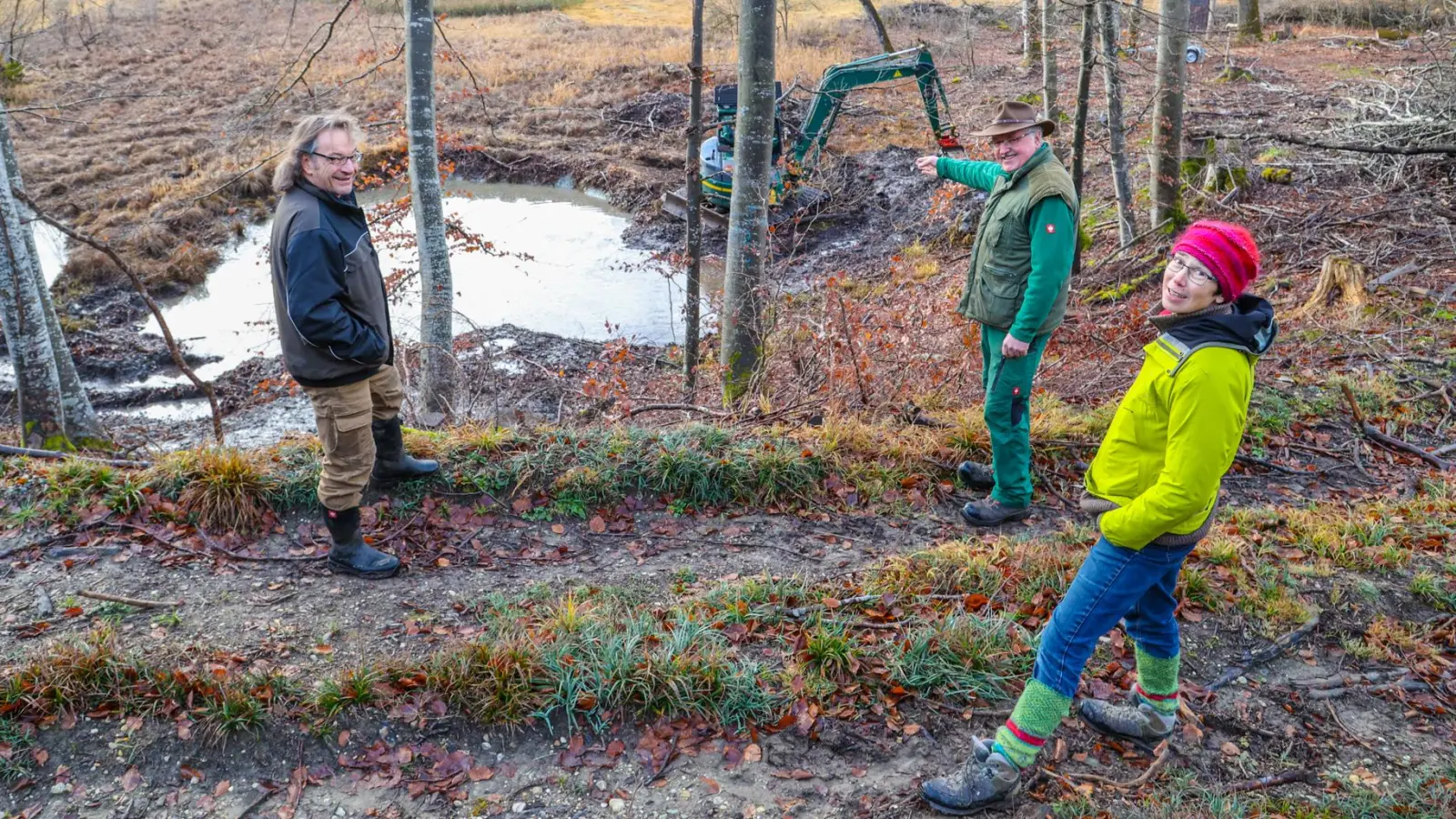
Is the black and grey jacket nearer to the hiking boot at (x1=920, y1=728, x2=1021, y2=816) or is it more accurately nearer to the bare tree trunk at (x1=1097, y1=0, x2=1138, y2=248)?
the hiking boot at (x1=920, y1=728, x2=1021, y2=816)

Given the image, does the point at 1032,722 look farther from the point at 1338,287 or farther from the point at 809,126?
the point at 809,126

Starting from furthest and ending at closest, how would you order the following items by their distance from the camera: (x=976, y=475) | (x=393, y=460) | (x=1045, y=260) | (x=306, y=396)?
(x=306, y=396) < (x=976, y=475) < (x=393, y=460) < (x=1045, y=260)

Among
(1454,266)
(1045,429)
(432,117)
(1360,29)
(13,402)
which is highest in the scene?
(1360,29)

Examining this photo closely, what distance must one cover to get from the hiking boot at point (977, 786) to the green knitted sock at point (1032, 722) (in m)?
0.05

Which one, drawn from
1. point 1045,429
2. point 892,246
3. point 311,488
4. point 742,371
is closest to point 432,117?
point 742,371

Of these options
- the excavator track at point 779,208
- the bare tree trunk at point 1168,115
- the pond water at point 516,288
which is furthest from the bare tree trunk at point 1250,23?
the pond water at point 516,288

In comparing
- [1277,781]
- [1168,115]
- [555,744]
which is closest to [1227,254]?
[1277,781]

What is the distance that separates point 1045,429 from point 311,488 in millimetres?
4839

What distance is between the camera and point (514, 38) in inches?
1391

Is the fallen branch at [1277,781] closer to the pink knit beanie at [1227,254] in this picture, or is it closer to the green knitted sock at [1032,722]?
the green knitted sock at [1032,722]

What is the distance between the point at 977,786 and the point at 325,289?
11.1 feet

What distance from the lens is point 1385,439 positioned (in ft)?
21.4

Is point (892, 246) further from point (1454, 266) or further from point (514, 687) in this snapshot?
point (514, 687)

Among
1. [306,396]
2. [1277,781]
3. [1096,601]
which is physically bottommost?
[306,396]
